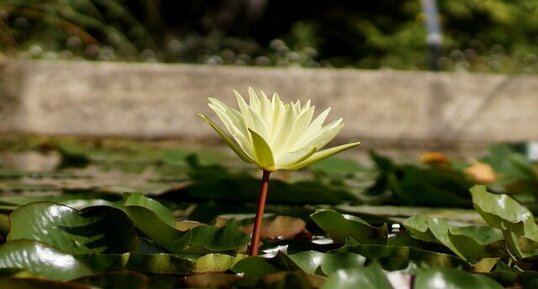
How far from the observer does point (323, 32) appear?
840 cm

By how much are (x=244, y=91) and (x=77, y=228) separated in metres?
3.05

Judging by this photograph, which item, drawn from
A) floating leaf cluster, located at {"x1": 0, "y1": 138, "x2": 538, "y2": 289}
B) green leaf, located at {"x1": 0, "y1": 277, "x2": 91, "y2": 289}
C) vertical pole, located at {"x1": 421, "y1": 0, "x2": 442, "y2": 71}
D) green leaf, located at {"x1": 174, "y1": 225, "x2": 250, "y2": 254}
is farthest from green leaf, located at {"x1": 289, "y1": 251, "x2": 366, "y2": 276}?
vertical pole, located at {"x1": 421, "y1": 0, "x2": 442, "y2": 71}

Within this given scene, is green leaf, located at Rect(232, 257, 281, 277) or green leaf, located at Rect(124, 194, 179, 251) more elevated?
green leaf, located at Rect(124, 194, 179, 251)

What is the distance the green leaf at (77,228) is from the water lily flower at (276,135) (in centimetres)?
15

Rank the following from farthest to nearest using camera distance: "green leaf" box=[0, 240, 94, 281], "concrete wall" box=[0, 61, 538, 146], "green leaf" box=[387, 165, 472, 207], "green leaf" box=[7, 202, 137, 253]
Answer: "concrete wall" box=[0, 61, 538, 146] < "green leaf" box=[387, 165, 472, 207] < "green leaf" box=[7, 202, 137, 253] < "green leaf" box=[0, 240, 94, 281]

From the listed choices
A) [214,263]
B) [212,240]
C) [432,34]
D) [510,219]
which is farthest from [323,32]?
[214,263]

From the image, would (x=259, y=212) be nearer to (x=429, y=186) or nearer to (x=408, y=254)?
(x=408, y=254)

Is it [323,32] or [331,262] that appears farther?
[323,32]

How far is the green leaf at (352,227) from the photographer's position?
1103 mm

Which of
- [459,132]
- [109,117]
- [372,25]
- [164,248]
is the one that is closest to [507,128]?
[459,132]

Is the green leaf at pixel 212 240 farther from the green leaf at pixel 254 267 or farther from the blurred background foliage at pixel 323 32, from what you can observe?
the blurred background foliage at pixel 323 32

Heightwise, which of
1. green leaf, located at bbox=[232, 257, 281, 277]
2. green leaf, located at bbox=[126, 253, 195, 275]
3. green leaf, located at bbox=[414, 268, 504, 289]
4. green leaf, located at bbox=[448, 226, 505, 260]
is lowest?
green leaf, located at bbox=[448, 226, 505, 260]

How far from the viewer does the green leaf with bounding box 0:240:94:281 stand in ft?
2.95

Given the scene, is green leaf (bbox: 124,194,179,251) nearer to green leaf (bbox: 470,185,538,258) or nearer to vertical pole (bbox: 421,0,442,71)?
green leaf (bbox: 470,185,538,258)
